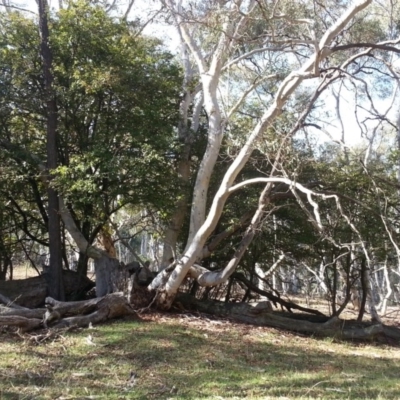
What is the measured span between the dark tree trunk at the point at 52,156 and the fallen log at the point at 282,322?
266 centimetres

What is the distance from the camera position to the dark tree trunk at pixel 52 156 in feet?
36.1

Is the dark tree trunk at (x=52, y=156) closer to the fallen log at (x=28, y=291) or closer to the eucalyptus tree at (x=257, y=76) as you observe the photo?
the fallen log at (x=28, y=291)

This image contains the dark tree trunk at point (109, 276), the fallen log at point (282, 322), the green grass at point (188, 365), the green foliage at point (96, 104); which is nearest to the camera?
the green grass at point (188, 365)

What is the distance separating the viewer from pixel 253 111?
1382cm

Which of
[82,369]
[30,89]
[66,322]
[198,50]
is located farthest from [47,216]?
[82,369]

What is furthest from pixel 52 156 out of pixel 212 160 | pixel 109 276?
pixel 212 160

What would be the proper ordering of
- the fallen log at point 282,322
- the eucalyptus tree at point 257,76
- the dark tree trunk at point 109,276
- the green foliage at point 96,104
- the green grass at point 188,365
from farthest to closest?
the fallen log at point 282,322 < the dark tree trunk at point 109,276 < the green foliage at point 96,104 < the eucalyptus tree at point 257,76 < the green grass at point 188,365

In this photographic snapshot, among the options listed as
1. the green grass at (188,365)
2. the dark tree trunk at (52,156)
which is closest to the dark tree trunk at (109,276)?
the dark tree trunk at (52,156)

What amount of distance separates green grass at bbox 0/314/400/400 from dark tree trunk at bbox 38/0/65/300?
2.14 metres

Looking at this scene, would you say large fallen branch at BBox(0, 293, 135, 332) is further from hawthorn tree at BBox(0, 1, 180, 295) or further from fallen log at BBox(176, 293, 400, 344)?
fallen log at BBox(176, 293, 400, 344)

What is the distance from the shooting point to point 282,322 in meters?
11.5

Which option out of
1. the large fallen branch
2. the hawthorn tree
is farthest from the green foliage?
the large fallen branch

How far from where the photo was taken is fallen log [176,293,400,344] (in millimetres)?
11391

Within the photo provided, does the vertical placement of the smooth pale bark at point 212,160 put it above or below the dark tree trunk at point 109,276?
above
